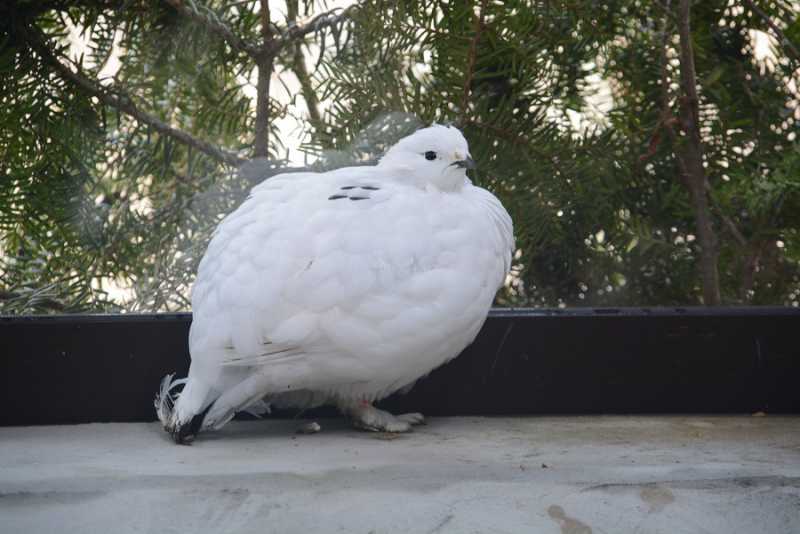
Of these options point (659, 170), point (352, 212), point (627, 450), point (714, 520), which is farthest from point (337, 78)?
point (714, 520)

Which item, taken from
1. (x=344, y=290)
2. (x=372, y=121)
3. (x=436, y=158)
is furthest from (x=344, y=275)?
(x=372, y=121)

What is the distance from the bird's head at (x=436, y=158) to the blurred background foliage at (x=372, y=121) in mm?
134

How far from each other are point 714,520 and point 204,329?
0.51 m

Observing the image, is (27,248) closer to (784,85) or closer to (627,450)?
(627,450)

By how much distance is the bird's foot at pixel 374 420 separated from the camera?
1048 mm

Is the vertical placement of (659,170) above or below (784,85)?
below

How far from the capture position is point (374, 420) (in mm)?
1053

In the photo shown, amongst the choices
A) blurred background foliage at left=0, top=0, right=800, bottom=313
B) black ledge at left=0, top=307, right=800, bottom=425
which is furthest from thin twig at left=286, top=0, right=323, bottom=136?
black ledge at left=0, top=307, right=800, bottom=425

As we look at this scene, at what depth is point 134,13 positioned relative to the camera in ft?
3.97

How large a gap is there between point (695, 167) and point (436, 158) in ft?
1.22

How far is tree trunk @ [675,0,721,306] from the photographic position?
3.83 ft

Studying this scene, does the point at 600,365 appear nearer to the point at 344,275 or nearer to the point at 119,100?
the point at 344,275

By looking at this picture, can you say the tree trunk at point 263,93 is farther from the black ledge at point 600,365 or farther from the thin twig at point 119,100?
the black ledge at point 600,365

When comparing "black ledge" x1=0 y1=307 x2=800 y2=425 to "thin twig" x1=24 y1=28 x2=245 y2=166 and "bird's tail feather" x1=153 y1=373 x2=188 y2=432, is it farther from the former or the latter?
"thin twig" x1=24 y1=28 x2=245 y2=166
